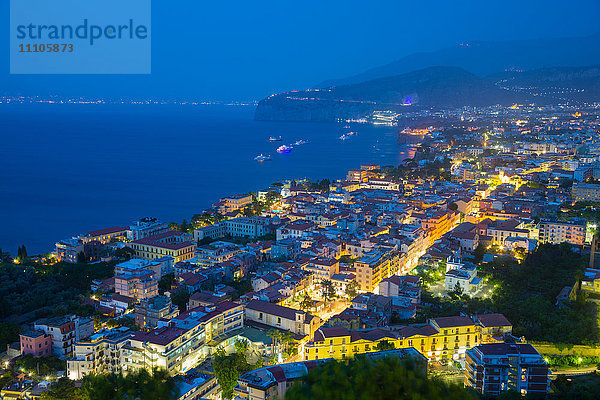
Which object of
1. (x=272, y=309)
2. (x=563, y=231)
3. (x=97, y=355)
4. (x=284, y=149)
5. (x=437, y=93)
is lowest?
(x=97, y=355)

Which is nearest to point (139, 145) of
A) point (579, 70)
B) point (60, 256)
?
point (60, 256)

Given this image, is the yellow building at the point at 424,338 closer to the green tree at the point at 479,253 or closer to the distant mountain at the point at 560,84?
the green tree at the point at 479,253

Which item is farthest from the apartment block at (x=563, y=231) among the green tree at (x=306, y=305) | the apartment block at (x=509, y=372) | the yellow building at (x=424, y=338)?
the apartment block at (x=509, y=372)

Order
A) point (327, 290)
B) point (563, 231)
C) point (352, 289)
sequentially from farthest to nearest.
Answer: point (563, 231), point (327, 290), point (352, 289)

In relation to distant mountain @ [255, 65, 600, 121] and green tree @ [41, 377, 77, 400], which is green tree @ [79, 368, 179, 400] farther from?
distant mountain @ [255, 65, 600, 121]

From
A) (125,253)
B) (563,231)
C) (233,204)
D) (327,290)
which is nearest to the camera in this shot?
(327,290)

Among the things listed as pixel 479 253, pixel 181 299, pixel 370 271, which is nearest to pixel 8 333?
pixel 181 299

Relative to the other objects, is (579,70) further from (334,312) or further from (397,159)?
(334,312)

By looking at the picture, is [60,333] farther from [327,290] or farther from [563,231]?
[563,231]

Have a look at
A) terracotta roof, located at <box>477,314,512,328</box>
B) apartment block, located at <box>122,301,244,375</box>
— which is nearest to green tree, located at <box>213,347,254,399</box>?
apartment block, located at <box>122,301,244,375</box>
